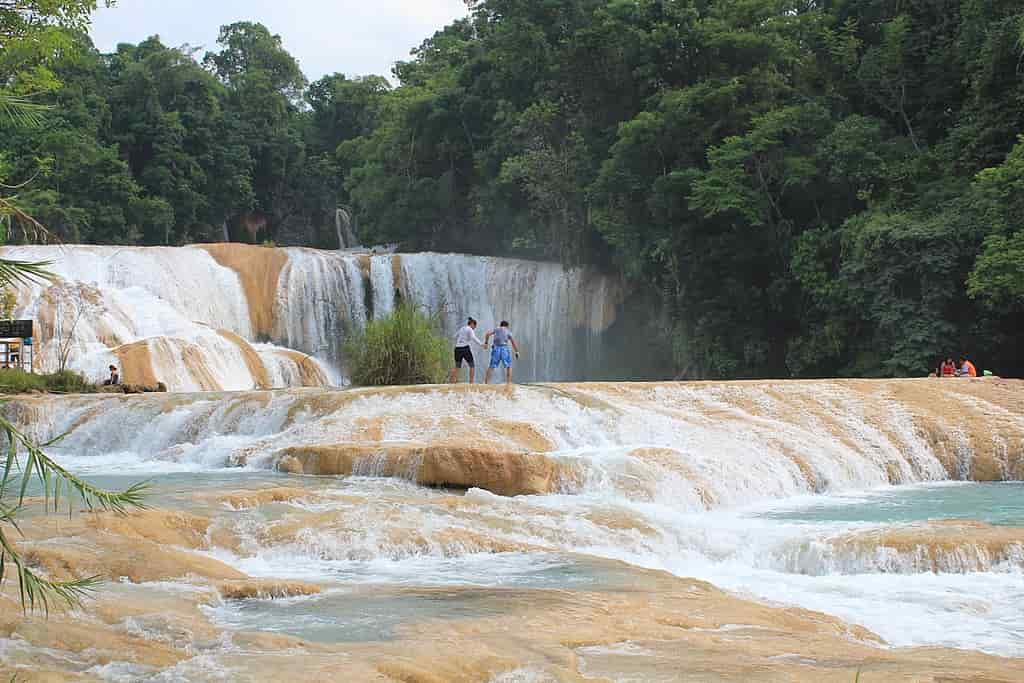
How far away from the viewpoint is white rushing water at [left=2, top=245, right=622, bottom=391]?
20922 millimetres

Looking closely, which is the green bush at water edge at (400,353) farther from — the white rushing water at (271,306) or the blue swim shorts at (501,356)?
the white rushing water at (271,306)

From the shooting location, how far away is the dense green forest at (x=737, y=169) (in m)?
21.9

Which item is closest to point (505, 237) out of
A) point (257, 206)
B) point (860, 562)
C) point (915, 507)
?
point (257, 206)

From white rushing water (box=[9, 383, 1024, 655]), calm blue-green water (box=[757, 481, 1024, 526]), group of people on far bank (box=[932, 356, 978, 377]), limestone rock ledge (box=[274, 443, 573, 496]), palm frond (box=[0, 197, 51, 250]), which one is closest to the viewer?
Result: palm frond (box=[0, 197, 51, 250])

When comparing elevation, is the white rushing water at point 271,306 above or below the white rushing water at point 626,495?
above

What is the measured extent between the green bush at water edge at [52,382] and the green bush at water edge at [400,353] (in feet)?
16.1

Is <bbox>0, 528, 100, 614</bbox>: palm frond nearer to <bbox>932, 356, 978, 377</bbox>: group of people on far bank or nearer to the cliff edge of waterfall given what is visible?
the cliff edge of waterfall

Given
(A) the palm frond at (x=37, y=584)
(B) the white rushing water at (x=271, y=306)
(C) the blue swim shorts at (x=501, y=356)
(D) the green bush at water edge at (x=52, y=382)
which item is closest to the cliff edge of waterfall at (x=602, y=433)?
(C) the blue swim shorts at (x=501, y=356)

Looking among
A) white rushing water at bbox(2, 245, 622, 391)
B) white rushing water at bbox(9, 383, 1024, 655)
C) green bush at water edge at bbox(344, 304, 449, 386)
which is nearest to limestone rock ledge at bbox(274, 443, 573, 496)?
white rushing water at bbox(9, 383, 1024, 655)

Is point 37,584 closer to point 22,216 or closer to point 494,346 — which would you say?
point 22,216

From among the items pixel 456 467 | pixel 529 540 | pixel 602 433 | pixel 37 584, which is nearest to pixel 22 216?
pixel 37 584

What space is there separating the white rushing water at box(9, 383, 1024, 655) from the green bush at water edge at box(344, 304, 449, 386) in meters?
2.29

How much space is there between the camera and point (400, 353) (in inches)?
661

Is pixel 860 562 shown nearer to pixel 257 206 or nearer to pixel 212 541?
pixel 212 541
